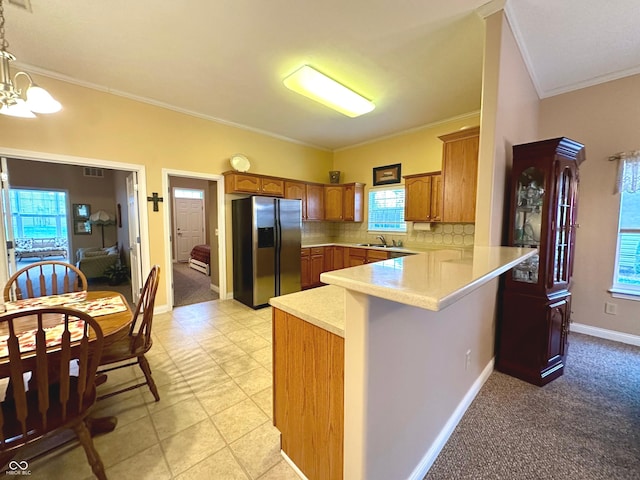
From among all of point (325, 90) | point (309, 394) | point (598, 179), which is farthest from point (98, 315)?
point (598, 179)

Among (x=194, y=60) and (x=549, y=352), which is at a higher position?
(x=194, y=60)

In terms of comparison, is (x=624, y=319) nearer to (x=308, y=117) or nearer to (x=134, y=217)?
(x=308, y=117)

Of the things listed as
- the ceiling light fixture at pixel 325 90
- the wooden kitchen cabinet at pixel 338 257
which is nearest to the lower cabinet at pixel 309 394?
the ceiling light fixture at pixel 325 90

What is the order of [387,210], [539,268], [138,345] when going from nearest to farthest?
[138,345] → [539,268] → [387,210]

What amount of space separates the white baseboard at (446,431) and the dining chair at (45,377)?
1586 mm

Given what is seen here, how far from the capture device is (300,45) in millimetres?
2357

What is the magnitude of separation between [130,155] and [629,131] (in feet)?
18.8

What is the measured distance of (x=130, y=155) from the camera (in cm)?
334

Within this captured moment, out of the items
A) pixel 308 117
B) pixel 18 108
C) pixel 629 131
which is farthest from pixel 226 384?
pixel 629 131

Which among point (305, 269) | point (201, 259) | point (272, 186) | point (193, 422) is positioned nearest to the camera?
point (193, 422)

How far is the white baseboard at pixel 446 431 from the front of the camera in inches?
53.1

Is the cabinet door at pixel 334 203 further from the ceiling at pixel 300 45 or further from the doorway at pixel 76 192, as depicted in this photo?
the doorway at pixel 76 192

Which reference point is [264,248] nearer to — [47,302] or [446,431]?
[47,302]

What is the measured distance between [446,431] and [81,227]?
899cm
